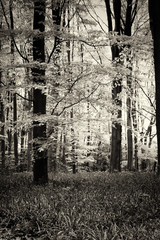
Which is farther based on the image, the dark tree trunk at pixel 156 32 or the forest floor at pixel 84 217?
the dark tree trunk at pixel 156 32

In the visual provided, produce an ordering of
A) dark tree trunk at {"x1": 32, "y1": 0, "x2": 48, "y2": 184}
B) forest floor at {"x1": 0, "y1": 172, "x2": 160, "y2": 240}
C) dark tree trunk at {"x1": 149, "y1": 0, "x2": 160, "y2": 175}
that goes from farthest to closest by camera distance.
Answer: dark tree trunk at {"x1": 32, "y1": 0, "x2": 48, "y2": 184} < dark tree trunk at {"x1": 149, "y1": 0, "x2": 160, "y2": 175} < forest floor at {"x1": 0, "y1": 172, "x2": 160, "y2": 240}

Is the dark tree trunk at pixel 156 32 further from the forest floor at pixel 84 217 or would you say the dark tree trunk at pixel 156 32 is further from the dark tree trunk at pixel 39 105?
the dark tree trunk at pixel 39 105

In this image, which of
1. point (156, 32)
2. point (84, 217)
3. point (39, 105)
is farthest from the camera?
point (39, 105)

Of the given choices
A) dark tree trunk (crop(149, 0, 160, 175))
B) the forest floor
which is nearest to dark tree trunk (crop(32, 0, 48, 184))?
the forest floor

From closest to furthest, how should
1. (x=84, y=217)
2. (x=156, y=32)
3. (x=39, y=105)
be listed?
(x=84, y=217) → (x=156, y=32) → (x=39, y=105)

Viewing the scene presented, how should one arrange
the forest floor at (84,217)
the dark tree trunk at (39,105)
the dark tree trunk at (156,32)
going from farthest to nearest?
the dark tree trunk at (39,105)
the dark tree trunk at (156,32)
the forest floor at (84,217)

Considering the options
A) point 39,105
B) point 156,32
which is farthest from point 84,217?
point 156,32

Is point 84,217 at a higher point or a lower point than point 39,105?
lower

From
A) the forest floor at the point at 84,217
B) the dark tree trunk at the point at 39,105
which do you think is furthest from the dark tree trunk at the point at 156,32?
the dark tree trunk at the point at 39,105

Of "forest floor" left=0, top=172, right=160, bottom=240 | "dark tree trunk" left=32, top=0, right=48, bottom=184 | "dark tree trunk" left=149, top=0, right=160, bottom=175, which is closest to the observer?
"forest floor" left=0, top=172, right=160, bottom=240

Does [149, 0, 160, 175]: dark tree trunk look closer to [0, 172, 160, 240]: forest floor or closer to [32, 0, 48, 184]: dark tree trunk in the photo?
[0, 172, 160, 240]: forest floor

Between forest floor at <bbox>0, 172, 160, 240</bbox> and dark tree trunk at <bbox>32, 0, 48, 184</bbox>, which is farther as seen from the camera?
dark tree trunk at <bbox>32, 0, 48, 184</bbox>

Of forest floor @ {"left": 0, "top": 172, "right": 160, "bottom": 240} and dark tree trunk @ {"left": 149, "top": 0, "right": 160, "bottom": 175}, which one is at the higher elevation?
dark tree trunk @ {"left": 149, "top": 0, "right": 160, "bottom": 175}

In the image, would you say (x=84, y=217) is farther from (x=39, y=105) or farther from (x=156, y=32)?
(x=156, y=32)
